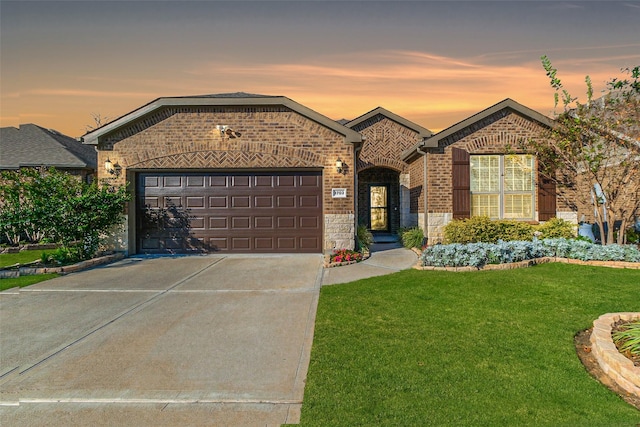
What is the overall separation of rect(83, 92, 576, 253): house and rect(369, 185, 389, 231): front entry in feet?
20.1

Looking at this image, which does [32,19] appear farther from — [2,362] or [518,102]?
[518,102]

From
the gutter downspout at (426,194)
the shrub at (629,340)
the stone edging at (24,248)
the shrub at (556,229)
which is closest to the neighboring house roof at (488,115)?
the gutter downspout at (426,194)

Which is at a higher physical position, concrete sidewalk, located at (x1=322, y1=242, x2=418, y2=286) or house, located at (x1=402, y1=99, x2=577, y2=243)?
house, located at (x1=402, y1=99, x2=577, y2=243)

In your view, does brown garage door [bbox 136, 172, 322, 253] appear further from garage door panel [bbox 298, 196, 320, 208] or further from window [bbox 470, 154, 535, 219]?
window [bbox 470, 154, 535, 219]

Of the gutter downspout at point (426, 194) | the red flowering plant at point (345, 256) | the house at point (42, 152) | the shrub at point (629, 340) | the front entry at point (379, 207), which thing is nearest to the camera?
the shrub at point (629, 340)

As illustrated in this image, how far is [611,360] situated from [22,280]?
1064cm

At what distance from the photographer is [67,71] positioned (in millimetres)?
8453

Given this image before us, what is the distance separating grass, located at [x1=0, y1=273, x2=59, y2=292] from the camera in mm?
7748

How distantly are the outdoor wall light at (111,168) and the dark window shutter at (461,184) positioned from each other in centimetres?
1050

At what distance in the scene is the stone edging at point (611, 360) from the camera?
11.1 ft

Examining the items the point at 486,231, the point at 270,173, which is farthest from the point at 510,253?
the point at 270,173

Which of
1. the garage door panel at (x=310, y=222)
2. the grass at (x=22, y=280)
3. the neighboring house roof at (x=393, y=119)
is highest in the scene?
the neighboring house roof at (x=393, y=119)

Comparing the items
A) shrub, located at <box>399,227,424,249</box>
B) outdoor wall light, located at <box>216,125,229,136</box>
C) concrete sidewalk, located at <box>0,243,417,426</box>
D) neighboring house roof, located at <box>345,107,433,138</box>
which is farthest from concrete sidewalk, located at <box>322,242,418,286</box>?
neighboring house roof, located at <box>345,107,433,138</box>

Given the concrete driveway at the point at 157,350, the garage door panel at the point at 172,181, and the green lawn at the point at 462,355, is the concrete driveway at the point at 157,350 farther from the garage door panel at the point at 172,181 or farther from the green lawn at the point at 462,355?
the garage door panel at the point at 172,181
